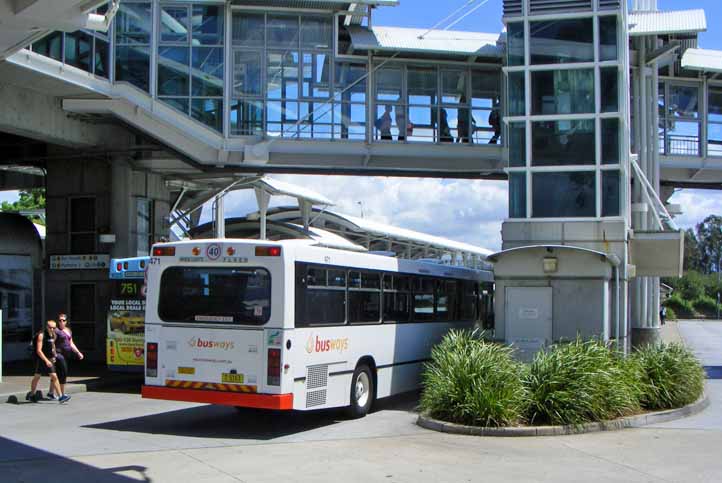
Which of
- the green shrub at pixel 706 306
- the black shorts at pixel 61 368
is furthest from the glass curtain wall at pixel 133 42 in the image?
the green shrub at pixel 706 306

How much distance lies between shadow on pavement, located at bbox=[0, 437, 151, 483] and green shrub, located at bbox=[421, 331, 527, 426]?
5006 mm

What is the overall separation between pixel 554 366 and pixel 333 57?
12207 millimetres

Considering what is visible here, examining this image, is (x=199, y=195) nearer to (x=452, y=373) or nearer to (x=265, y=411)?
(x=265, y=411)

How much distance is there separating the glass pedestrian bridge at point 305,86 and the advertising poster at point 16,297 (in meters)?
5.55

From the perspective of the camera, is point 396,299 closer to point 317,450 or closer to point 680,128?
point 317,450

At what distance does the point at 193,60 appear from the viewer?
21.7 meters

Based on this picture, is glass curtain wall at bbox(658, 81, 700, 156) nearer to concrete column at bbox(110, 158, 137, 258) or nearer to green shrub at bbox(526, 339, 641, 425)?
green shrub at bbox(526, 339, 641, 425)

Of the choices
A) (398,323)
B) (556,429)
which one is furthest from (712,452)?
(398,323)

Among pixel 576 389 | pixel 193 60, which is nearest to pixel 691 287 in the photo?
pixel 193 60

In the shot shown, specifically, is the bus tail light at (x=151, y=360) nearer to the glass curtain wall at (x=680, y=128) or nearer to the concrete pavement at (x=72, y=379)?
the concrete pavement at (x=72, y=379)

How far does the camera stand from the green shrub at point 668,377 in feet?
45.8

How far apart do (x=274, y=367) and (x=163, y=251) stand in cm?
279

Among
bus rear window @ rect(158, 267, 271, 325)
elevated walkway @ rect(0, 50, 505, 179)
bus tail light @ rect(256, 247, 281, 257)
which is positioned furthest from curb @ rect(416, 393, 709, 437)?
elevated walkway @ rect(0, 50, 505, 179)

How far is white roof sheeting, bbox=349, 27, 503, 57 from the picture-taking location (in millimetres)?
21891
